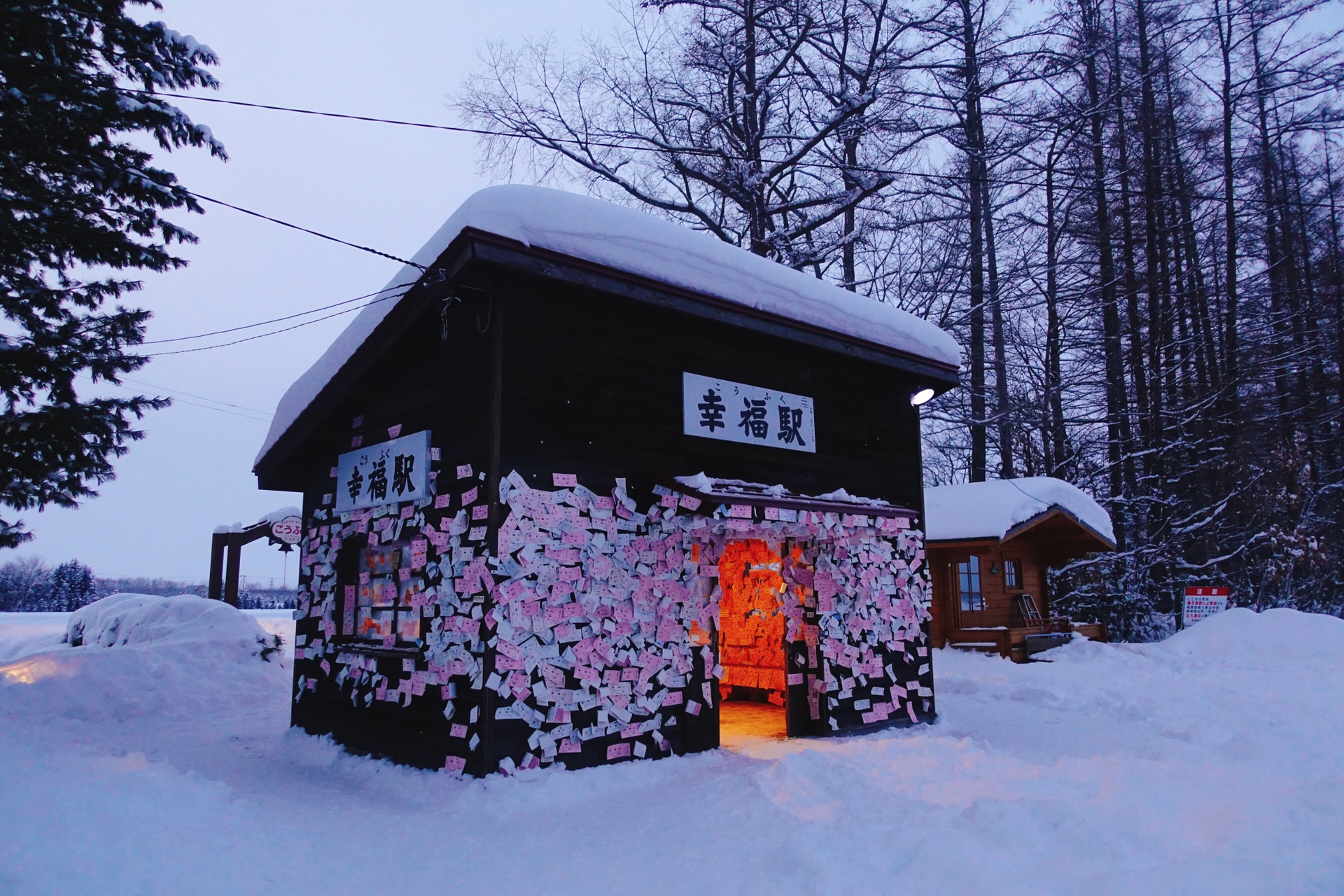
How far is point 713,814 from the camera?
5633 millimetres

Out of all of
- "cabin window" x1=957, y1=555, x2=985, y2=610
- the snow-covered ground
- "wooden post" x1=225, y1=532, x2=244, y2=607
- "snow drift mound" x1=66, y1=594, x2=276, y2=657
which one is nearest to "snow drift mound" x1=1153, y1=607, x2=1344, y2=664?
"cabin window" x1=957, y1=555, x2=985, y2=610

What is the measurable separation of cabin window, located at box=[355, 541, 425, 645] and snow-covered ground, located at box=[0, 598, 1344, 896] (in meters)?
1.20

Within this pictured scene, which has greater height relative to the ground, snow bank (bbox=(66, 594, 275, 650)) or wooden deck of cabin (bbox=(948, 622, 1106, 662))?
snow bank (bbox=(66, 594, 275, 650))

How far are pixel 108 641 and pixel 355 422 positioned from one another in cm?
1078

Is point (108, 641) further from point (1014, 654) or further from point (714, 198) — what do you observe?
point (1014, 654)

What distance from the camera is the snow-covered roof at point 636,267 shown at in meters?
6.73

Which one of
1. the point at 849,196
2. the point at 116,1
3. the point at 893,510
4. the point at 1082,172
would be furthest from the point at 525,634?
the point at 1082,172

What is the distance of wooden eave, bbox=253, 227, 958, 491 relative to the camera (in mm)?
6473

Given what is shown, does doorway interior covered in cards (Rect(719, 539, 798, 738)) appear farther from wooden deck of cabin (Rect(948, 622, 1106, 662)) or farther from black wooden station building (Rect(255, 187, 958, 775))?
wooden deck of cabin (Rect(948, 622, 1106, 662))

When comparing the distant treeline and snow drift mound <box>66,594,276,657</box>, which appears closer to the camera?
snow drift mound <box>66,594,276,657</box>

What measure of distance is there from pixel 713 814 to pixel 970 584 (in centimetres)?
1317

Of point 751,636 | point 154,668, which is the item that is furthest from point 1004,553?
point 154,668

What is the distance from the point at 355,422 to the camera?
8.66m

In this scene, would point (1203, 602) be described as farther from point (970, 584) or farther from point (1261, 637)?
point (970, 584)
